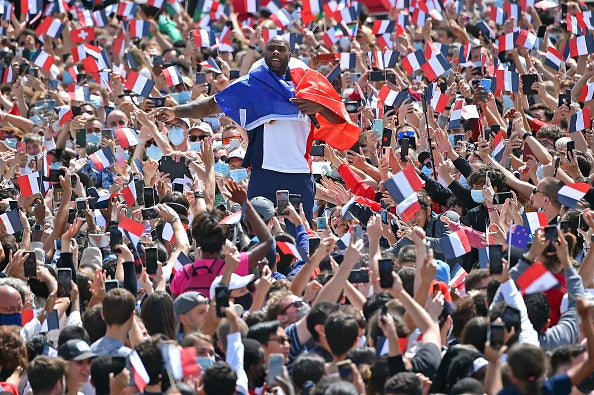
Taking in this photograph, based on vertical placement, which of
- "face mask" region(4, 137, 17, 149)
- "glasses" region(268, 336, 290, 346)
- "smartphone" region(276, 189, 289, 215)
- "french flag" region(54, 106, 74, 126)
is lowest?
"face mask" region(4, 137, 17, 149)

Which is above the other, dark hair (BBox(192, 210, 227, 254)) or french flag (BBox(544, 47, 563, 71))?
dark hair (BBox(192, 210, 227, 254))

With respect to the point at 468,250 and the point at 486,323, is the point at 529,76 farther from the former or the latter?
the point at 486,323

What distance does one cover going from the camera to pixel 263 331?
6922mm

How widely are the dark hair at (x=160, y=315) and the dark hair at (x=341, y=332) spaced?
1068 millimetres

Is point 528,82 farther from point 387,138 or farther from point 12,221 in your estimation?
point 12,221

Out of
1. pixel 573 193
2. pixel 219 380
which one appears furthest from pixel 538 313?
pixel 219 380

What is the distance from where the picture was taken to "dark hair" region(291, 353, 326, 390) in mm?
6332

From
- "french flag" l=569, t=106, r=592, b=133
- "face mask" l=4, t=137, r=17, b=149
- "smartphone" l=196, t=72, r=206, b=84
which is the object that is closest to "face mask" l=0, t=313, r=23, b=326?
"french flag" l=569, t=106, r=592, b=133

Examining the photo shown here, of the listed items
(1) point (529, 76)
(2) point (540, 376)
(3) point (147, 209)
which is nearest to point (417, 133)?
(1) point (529, 76)

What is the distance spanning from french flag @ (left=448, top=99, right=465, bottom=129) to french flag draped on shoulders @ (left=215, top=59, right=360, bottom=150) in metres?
2.20

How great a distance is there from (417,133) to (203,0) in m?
7.94

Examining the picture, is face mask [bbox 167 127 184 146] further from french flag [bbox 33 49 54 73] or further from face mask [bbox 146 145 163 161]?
french flag [bbox 33 49 54 73]

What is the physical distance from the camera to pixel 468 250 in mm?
8938

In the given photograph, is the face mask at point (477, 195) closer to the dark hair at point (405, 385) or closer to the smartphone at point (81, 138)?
the dark hair at point (405, 385)
